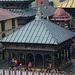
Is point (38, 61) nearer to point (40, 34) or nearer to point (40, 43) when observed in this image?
point (40, 34)

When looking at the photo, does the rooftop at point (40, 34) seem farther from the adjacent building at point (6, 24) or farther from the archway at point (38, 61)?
the adjacent building at point (6, 24)

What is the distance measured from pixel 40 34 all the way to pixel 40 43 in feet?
6.05

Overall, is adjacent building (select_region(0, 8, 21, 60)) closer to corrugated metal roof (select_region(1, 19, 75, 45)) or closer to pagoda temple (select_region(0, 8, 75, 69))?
pagoda temple (select_region(0, 8, 75, 69))

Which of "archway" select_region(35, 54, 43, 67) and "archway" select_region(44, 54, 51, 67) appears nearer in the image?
"archway" select_region(35, 54, 43, 67)

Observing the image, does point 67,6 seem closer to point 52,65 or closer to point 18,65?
point 52,65

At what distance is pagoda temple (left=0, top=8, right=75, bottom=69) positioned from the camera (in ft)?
142

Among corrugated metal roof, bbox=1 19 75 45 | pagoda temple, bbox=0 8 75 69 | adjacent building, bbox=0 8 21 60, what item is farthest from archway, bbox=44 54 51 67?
adjacent building, bbox=0 8 21 60

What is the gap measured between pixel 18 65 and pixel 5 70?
3299mm

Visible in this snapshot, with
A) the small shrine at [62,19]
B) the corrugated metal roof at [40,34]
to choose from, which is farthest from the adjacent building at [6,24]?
the corrugated metal roof at [40,34]

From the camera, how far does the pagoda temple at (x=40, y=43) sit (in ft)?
142

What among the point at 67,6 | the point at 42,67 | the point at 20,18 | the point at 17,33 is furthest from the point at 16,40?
the point at 20,18

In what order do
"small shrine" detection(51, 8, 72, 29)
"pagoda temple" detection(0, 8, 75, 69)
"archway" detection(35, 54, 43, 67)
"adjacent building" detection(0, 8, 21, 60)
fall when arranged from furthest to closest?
"small shrine" detection(51, 8, 72, 29) < "adjacent building" detection(0, 8, 21, 60) < "archway" detection(35, 54, 43, 67) < "pagoda temple" detection(0, 8, 75, 69)

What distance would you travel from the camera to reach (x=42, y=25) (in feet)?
151

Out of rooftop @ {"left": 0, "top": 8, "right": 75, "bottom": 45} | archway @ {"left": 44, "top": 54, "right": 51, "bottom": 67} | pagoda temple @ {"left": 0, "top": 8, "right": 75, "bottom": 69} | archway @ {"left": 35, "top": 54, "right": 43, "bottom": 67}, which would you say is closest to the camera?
pagoda temple @ {"left": 0, "top": 8, "right": 75, "bottom": 69}
